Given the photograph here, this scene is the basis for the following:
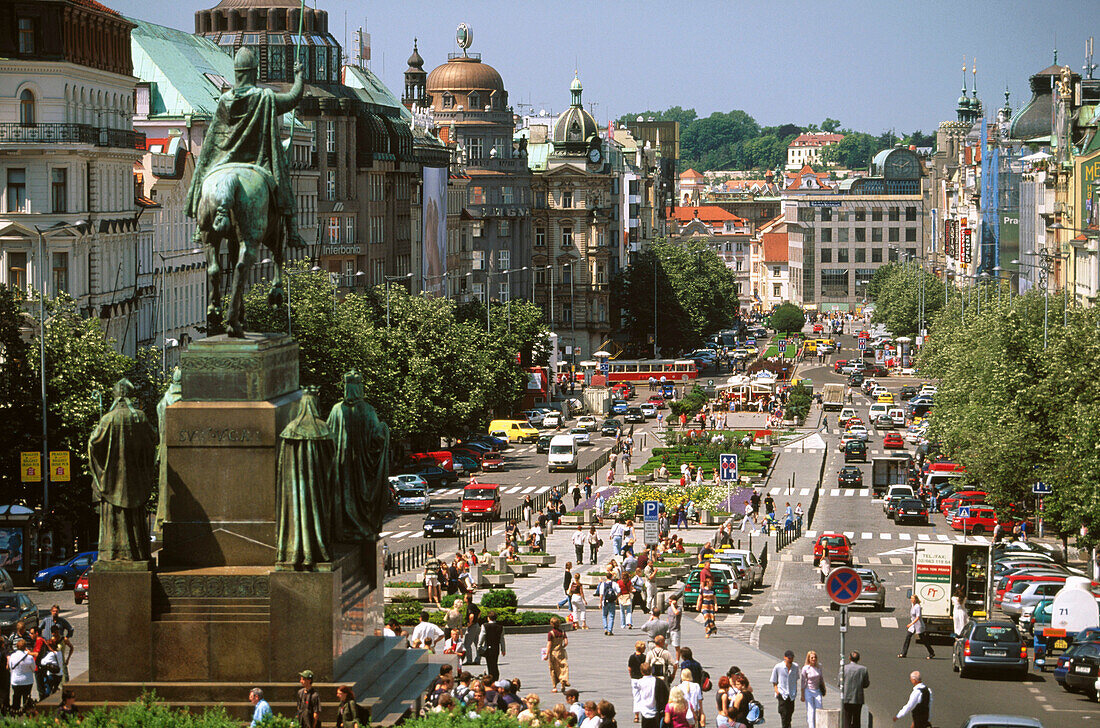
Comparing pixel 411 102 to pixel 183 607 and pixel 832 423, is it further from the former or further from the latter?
pixel 183 607

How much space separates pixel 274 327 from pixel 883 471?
37.1 metres

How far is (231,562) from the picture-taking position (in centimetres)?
→ 2697

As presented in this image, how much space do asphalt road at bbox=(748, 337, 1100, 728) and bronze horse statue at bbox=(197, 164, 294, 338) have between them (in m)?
16.1

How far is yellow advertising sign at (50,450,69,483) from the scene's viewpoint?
6369 centimetres

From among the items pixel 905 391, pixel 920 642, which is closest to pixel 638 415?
pixel 905 391

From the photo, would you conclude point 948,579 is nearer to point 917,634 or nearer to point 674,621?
point 917,634

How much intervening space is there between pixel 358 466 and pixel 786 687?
12287 mm

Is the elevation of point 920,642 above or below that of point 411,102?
below

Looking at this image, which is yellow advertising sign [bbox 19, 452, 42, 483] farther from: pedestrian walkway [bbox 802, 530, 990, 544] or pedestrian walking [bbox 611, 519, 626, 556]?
pedestrian walkway [bbox 802, 530, 990, 544]

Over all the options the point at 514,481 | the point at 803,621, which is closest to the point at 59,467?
the point at 803,621

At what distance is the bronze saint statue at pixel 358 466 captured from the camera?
28219 millimetres

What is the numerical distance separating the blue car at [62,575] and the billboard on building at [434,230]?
8501 centimetres

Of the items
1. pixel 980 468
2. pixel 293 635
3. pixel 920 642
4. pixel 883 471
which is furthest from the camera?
pixel 883 471

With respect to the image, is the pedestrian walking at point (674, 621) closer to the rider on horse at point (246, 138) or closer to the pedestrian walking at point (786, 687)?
the pedestrian walking at point (786, 687)
